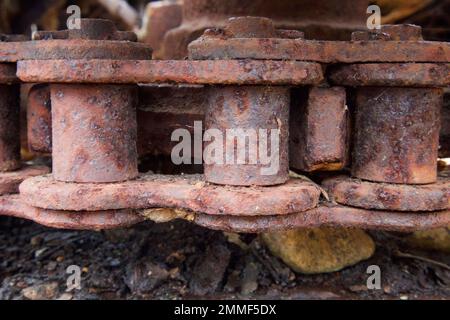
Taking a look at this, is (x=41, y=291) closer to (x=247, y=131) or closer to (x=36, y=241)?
(x=36, y=241)

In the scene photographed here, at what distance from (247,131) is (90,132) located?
32cm

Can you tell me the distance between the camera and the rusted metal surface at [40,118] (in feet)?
3.98

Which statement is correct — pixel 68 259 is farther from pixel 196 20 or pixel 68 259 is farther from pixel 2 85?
pixel 196 20

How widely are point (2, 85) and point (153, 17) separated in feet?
3.81

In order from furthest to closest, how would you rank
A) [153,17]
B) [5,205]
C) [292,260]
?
[153,17], [292,260], [5,205]

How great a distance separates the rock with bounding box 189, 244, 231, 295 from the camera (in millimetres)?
1434

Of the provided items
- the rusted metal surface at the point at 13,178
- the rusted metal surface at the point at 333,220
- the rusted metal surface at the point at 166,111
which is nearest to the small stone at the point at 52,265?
the rusted metal surface at the point at 13,178

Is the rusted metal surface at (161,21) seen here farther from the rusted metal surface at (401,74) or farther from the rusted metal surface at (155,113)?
the rusted metal surface at (401,74)

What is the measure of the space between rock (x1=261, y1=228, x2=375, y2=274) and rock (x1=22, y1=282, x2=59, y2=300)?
0.62 meters

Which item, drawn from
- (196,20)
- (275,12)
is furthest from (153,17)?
(275,12)

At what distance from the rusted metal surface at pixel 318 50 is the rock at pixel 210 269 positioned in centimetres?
67

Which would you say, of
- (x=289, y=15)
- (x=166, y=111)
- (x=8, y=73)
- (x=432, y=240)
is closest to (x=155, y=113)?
(x=166, y=111)

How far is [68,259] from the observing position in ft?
5.20

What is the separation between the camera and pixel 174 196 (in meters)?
1.08
